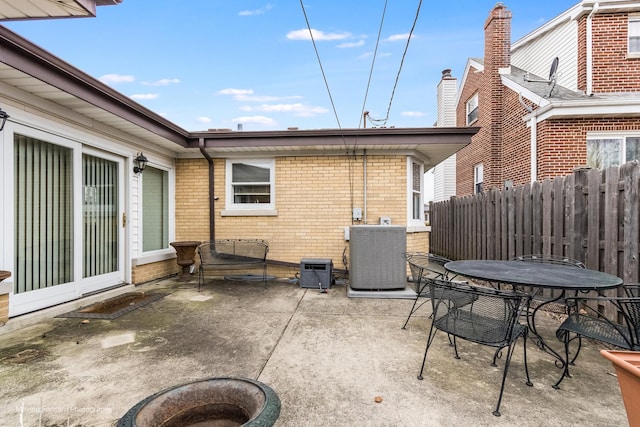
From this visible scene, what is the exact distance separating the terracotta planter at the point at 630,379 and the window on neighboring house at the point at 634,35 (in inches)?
423

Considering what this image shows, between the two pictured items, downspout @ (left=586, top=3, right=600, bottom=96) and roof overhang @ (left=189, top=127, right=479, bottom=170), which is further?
downspout @ (left=586, top=3, right=600, bottom=96)

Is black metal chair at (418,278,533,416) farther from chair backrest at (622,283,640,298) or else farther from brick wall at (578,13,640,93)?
brick wall at (578,13,640,93)

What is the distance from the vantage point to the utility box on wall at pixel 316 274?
598 cm

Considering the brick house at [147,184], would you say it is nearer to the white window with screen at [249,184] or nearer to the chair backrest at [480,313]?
the white window with screen at [249,184]

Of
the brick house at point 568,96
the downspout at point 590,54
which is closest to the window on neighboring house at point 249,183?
the brick house at point 568,96

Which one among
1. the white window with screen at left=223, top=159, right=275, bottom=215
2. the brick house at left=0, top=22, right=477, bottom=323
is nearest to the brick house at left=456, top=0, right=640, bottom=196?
the brick house at left=0, top=22, right=477, bottom=323

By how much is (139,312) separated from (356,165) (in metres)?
4.79

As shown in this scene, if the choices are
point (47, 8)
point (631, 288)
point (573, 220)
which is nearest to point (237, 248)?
point (47, 8)

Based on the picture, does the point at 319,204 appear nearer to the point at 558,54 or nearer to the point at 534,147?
the point at 534,147

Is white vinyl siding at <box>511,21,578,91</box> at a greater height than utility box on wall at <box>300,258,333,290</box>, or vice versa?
white vinyl siding at <box>511,21,578,91</box>

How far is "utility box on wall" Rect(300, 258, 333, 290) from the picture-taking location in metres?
5.98

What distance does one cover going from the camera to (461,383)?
2594mm

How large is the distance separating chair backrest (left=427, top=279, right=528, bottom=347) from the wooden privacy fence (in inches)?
80.5

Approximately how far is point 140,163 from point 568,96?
10.3m
